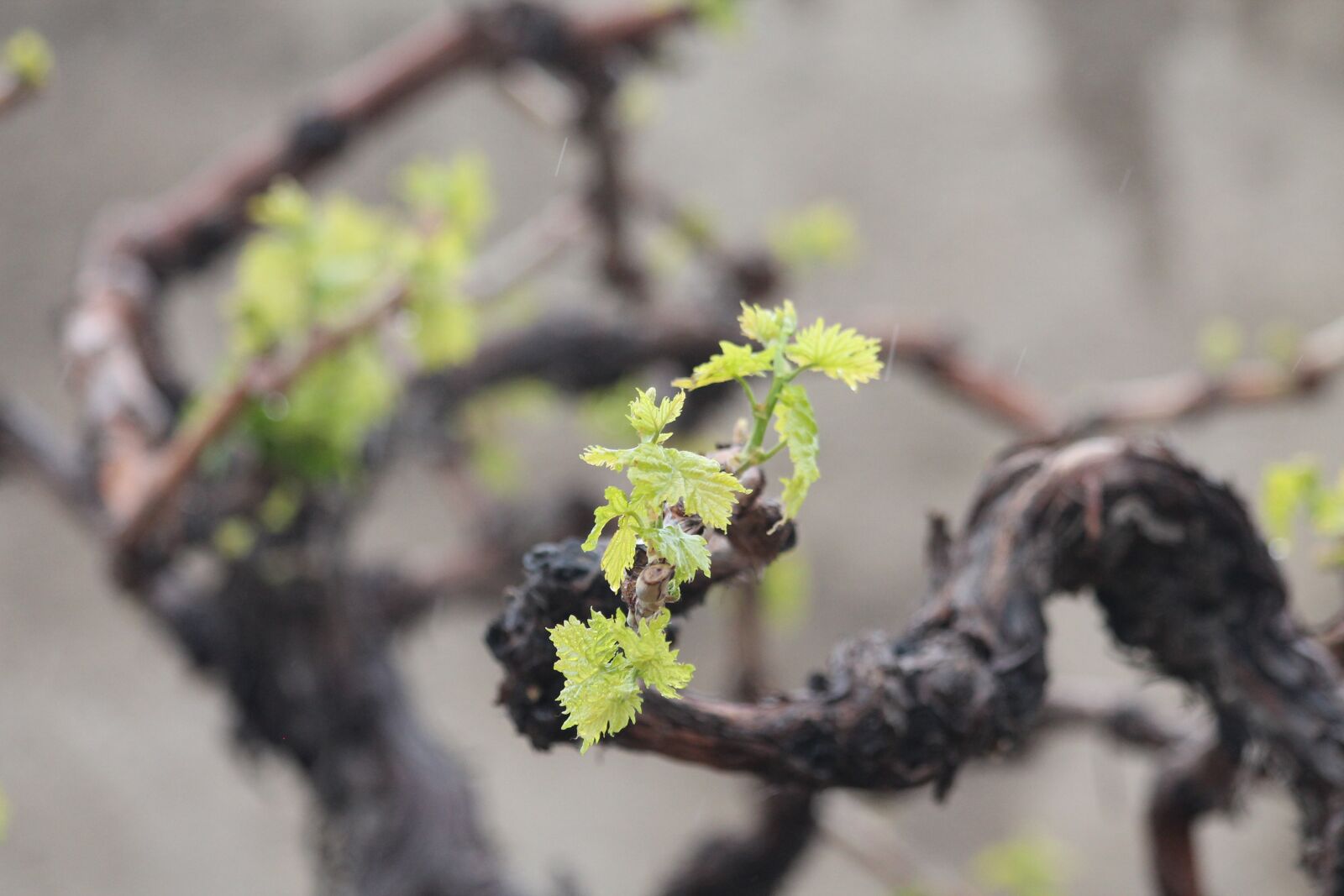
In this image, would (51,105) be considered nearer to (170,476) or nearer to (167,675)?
(167,675)

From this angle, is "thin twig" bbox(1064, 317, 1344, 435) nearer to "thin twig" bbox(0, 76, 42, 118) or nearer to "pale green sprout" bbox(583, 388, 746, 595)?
"thin twig" bbox(0, 76, 42, 118)

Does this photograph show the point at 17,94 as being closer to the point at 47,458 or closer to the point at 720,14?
the point at 47,458

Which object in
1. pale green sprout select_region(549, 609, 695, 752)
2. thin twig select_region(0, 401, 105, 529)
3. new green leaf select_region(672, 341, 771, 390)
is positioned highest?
new green leaf select_region(672, 341, 771, 390)

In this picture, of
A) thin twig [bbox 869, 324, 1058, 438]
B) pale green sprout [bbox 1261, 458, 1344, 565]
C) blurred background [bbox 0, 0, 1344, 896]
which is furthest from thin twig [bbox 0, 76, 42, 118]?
blurred background [bbox 0, 0, 1344, 896]

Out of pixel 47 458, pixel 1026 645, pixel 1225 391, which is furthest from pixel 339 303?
pixel 1225 391

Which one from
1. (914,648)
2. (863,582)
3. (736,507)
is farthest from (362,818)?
(863,582)

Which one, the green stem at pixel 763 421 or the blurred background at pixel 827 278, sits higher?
the green stem at pixel 763 421

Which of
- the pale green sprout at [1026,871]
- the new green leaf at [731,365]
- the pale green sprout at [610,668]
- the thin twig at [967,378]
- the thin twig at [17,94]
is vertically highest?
the new green leaf at [731,365]

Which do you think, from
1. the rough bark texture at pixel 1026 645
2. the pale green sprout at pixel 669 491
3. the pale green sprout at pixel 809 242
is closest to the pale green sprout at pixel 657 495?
the pale green sprout at pixel 669 491

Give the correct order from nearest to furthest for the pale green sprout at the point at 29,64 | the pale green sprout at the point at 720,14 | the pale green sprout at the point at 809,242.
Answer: the pale green sprout at the point at 29,64, the pale green sprout at the point at 720,14, the pale green sprout at the point at 809,242

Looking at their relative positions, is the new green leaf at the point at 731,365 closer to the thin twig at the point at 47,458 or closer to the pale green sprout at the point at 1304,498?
the pale green sprout at the point at 1304,498
